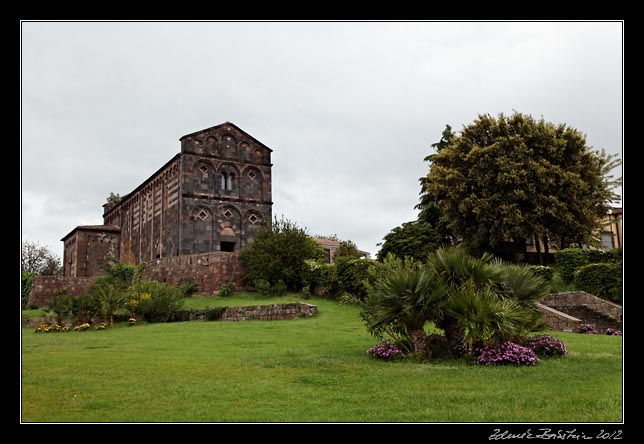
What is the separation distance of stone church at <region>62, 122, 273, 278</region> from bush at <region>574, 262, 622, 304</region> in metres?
22.3

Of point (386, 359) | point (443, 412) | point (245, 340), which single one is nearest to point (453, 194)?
point (245, 340)

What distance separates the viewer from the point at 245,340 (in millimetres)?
16859

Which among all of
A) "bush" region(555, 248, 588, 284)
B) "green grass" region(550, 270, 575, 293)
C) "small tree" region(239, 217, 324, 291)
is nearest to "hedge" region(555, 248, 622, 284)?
"bush" region(555, 248, 588, 284)

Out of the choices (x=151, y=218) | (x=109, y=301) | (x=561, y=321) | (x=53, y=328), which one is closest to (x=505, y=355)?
(x=561, y=321)

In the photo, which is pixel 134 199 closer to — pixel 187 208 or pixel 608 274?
pixel 187 208

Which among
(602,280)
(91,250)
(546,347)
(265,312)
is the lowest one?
(265,312)

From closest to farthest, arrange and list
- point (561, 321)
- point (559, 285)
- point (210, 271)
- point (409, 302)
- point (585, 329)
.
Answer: point (409, 302)
point (585, 329)
point (561, 321)
point (559, 285)
point (210, 271)

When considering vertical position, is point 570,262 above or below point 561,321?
above

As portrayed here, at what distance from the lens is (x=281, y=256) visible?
32000mm

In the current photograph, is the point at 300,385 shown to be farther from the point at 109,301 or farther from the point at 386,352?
the point at 109,301

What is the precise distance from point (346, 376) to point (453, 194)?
2441 centimetres

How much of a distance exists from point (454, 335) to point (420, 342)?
2.65ft

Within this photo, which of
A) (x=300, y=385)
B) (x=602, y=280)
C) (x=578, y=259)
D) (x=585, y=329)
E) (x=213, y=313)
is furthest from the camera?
(x=578, y=259)
